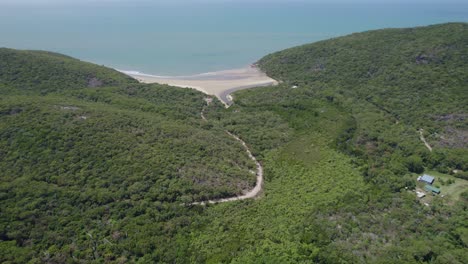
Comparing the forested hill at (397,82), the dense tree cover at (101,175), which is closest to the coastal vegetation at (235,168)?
the dense tree cover at (101,175)

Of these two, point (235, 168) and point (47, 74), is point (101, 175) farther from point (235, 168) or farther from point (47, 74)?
point (47, 74)

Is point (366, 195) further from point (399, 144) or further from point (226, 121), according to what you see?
point (226, 121)

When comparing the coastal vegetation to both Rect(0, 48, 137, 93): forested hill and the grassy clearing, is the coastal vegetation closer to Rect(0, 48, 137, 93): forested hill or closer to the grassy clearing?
the grassy clearing

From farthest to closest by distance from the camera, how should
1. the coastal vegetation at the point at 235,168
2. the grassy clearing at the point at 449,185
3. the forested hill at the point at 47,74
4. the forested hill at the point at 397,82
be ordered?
the forested hill at the point at 47,74 < the forested hill at the point at 397,82 < the grassy clearing at the point at 449,185 < the coastal vegetation at the point at 235,168

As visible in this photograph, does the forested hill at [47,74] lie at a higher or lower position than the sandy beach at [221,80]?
higher

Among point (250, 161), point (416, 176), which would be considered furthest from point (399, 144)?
point (250, 161)

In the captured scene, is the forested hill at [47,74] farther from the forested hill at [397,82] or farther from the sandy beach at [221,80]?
the forested hill at [397,82]
